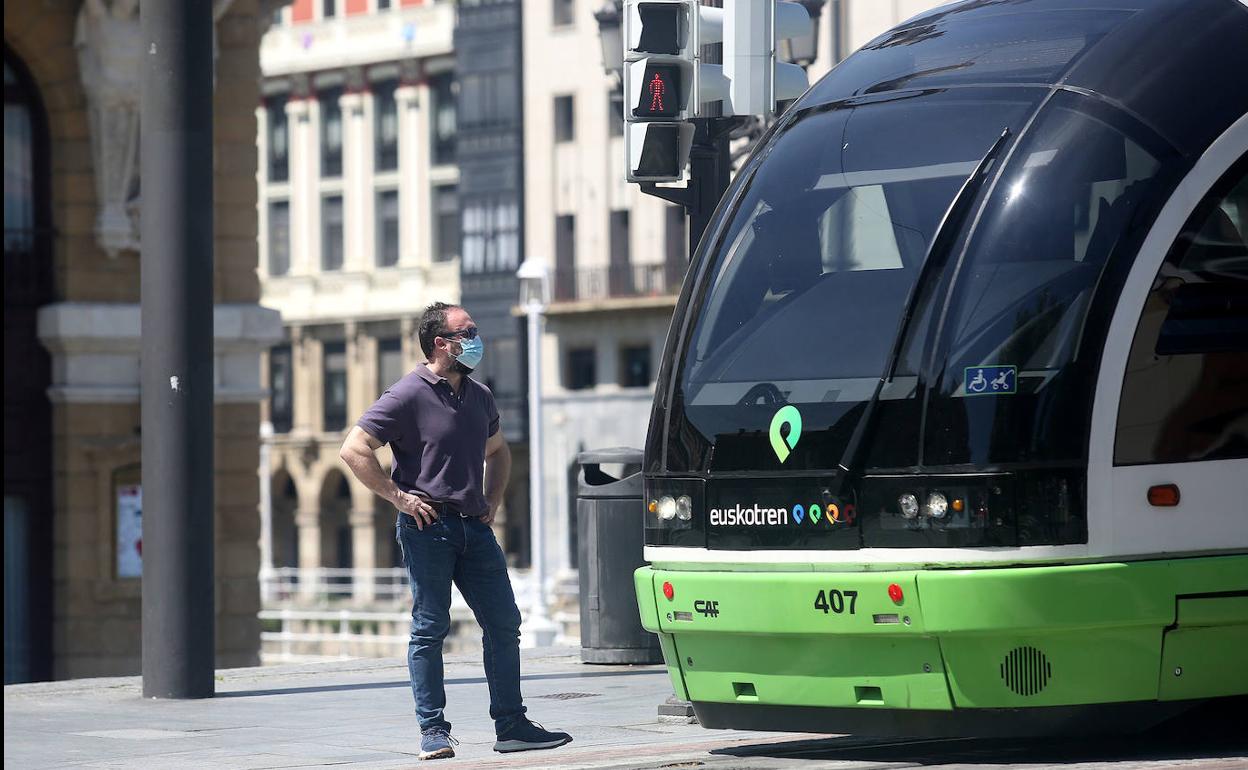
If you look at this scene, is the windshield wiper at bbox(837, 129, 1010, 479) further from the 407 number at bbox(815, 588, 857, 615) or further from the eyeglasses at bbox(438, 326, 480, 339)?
the eyeglasses at bbox(438, 326, 480, 339)

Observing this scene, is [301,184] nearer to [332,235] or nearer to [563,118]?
[332,235]

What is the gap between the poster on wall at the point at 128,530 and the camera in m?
22.0

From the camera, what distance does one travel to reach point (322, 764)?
10273 mm

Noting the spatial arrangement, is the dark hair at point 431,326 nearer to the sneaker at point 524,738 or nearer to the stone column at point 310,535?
the sneaker at point 524,738

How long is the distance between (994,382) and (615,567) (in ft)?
22.1

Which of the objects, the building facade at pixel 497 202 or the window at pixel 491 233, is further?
the window at pixel 491 233

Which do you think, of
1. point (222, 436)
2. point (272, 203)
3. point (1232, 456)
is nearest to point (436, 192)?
point (272, 203)

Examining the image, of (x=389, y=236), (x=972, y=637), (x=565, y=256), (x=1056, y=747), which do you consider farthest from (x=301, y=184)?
(x=972, y=637)

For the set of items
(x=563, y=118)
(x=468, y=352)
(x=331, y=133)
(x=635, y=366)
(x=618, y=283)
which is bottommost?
(x=468, y=352)

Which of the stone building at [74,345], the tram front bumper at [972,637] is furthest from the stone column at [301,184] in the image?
the tram front bumper at [972,637]

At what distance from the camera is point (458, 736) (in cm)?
1148

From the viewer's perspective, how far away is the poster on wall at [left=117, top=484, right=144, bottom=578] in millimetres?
22047

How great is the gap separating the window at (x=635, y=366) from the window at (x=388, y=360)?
30.5ft

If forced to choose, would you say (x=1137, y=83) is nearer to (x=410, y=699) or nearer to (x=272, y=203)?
(x=410, y=699)
